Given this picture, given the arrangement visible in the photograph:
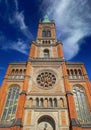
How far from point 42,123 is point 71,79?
934 centimetres

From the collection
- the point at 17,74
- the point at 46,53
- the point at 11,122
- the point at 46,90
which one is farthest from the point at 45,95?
the point at 46,53

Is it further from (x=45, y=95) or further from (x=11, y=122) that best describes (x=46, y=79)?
(x=11, y=122)

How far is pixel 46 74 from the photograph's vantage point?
24859 millimetres

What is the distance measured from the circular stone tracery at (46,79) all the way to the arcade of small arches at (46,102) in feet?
9.56

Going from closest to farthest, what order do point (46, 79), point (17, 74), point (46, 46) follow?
point (46, 79)
point (17, 74)
point (46, 46)

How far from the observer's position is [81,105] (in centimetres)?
2038

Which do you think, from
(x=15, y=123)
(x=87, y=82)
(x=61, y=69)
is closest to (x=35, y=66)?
(x=61, y=69)

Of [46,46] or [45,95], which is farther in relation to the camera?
[46,46]

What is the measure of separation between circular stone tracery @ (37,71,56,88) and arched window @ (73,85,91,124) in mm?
4257

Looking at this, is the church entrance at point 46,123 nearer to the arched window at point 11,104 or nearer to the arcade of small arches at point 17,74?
the arched window at point 11,104

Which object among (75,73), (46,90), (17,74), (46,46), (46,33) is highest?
(46,33)

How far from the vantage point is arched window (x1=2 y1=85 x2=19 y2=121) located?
18.9 metres

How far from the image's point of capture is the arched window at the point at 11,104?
742 inches

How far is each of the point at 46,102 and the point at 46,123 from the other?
9.95ft
